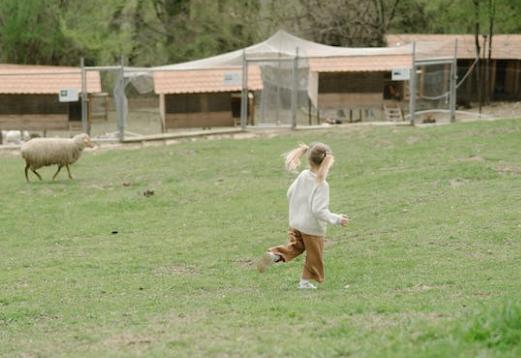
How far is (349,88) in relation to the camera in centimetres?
2988

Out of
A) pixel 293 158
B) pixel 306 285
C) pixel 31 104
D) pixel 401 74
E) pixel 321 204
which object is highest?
pixel 401 74

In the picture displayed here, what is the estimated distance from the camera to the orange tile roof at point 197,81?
88.7 feet

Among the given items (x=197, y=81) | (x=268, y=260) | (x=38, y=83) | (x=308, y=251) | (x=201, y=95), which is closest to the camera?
(x=308, y=251)

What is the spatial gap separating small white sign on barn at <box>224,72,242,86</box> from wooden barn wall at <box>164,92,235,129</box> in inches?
32.8

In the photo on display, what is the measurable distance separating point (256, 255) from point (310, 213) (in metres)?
2.89

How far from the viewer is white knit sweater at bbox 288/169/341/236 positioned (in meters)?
9.11

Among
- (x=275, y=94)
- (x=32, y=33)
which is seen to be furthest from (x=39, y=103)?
(x=32, y=33)

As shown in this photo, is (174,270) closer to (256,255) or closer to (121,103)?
(256,255)

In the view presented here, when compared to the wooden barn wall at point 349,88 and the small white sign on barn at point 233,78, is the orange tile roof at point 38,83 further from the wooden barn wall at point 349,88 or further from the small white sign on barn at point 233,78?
the wooden barn wall at point 349,88

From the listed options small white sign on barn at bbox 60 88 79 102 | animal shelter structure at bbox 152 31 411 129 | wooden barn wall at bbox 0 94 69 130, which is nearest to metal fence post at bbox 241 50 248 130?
animal shelter structure at bbox 152 31 411 129

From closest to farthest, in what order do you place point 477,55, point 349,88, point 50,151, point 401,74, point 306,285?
1. point 306,285
2. point 50,151
3. point 401,74
4. point 349,88
5. point 477,55

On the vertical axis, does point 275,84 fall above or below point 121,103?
above

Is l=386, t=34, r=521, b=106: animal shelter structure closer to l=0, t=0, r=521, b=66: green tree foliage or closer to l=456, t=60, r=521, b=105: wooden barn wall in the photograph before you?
l=456, t=60, r=521, b=105: wooden barn wall

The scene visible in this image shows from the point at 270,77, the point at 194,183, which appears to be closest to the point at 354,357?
the point at 194,183
